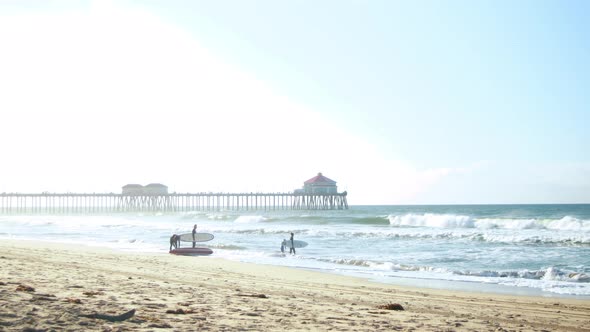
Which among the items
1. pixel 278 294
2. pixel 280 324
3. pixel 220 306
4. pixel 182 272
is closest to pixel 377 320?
pixel 280 324

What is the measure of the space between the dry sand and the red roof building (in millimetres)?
77802

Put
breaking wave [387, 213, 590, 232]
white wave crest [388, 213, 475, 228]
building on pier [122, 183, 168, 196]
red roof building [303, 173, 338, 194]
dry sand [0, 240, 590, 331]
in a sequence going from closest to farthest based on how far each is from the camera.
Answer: dry sand [0, 240, 590, 331] < breaking wave [387, 213, 590, 232] < white wave crest [388, 213, 475, 228] < red roof building [303, 173, 338, 194] < building on pier [122, 183, 168, 196]

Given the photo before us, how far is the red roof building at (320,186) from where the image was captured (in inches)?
3556

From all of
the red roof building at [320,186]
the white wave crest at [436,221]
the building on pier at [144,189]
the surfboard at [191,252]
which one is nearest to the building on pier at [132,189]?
the building on pier at [144,189]

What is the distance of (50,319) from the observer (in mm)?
5406

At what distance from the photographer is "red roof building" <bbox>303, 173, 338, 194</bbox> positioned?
90.3 m

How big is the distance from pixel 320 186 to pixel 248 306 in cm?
8302

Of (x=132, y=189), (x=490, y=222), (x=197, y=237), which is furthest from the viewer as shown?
(x=132, y=189)

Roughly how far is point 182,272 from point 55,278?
13.9 ft

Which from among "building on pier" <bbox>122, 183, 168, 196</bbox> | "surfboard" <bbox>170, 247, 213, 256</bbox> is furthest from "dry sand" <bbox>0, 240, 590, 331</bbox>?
"building on pier" <bbox>122, 183, 168, 196</bbox>

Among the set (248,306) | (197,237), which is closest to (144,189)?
(197,237)

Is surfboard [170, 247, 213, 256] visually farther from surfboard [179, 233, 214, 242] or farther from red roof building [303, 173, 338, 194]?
red roof building [303, 173, 338, 194]

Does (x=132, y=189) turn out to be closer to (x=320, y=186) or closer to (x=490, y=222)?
(x=320, y=186)

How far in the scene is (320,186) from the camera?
9050 cm
